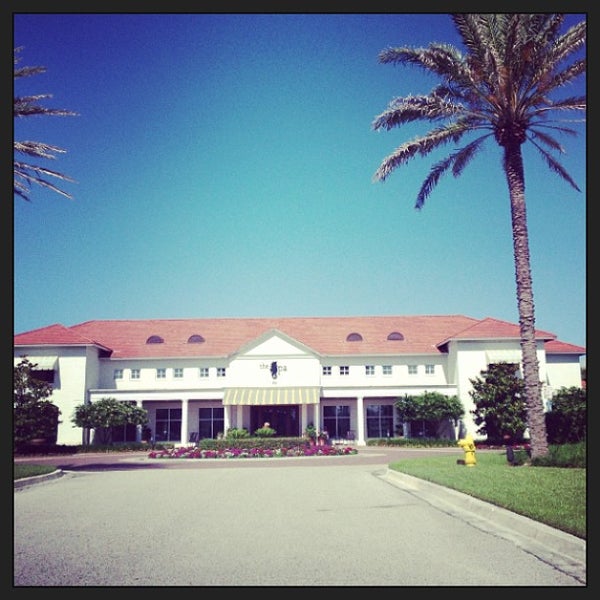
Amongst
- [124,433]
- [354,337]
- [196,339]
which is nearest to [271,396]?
[196,339]

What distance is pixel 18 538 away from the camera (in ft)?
26.7

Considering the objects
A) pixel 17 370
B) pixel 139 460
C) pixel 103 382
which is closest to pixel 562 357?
pixel 139 460

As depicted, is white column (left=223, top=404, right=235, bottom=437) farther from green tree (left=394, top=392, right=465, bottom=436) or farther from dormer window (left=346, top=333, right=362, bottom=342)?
green tree (left=394, top=392, right=465, bottom=436)

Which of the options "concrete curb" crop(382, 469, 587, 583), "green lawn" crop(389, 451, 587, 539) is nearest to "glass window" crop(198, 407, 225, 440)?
"green lawn" crop(389, 451, 587, 539)

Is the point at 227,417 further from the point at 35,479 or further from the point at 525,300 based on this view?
the point at 525,300

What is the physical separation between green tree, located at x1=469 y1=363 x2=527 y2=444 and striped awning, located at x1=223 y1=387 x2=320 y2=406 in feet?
33.8

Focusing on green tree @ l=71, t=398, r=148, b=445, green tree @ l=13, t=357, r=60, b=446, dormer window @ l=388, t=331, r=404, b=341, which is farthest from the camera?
dormer window @ l=388, t=331, r=404, b=341

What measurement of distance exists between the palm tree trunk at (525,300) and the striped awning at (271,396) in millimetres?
21669

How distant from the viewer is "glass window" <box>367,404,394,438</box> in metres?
40.4

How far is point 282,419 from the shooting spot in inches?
1577

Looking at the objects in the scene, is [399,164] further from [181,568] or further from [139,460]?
[139,460]

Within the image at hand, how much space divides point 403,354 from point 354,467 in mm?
20230

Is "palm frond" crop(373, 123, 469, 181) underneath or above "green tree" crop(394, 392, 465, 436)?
above

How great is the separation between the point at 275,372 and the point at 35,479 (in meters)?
23.2
